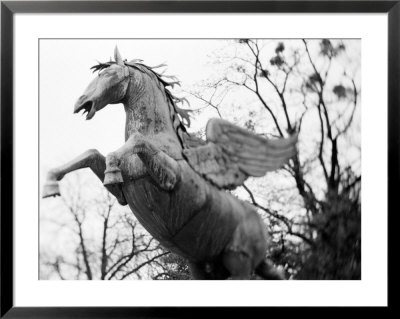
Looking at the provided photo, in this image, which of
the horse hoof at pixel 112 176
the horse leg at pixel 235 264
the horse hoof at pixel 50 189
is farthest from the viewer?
the horse leg at pixel 235 264

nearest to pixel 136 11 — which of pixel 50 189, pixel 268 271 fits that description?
pixel 50 189

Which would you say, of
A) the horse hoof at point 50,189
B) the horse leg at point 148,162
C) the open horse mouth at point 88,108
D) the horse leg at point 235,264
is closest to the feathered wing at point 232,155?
the horse leg at point 148,162

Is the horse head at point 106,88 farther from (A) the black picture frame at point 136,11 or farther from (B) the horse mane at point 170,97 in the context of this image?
(A) the black picture frame at point 136,11

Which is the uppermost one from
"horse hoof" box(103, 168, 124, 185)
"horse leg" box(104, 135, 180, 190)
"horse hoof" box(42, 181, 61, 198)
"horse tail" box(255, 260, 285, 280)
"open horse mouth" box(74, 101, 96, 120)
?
"open horse mouth" box(74, 101, 96, 120)

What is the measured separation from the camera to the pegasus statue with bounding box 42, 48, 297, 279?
4.73 meters

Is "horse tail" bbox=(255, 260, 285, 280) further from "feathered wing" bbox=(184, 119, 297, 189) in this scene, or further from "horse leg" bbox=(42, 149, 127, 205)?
"horse leg" bbox=(42, 149, 127, 205)

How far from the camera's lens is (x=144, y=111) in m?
4.83

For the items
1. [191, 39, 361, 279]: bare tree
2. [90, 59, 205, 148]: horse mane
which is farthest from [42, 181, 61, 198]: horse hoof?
[191, 39, 361, 279]: bare tree

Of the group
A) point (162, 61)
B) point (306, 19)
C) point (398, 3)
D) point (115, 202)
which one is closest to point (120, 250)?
point (115, 202)

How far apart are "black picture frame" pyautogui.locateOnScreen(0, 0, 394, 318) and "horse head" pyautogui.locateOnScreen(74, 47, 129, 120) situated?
0.25m

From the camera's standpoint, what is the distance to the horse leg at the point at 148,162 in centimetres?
459

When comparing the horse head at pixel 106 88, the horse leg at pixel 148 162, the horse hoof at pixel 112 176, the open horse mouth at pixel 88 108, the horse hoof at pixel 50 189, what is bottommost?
the horse hoof at pixel 50 189

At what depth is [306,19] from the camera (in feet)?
16.1

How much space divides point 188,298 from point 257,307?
30 centimetres
